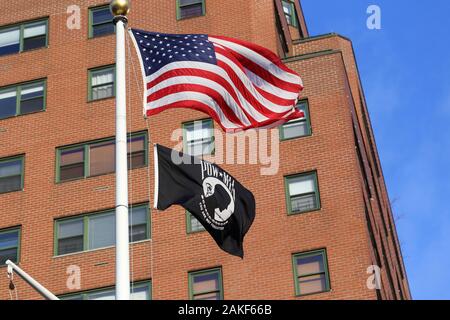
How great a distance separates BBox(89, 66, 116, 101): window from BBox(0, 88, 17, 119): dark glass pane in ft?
10.2

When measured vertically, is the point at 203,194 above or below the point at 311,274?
below

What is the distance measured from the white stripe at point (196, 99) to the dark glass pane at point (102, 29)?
21.9m

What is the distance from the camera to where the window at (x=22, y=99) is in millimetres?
39406

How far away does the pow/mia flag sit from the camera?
17266 millimetres

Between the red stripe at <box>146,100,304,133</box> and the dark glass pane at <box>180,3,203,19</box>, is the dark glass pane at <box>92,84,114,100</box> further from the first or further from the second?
the red stripe at <box>146,100,304,133</box>

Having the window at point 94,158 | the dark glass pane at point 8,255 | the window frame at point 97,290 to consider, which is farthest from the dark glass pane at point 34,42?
the window frame at point 97,290

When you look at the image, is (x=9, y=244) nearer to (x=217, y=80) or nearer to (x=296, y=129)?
(x=296, y=129)

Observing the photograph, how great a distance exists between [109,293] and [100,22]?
38.4 ft

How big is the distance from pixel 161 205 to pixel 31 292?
753 inches

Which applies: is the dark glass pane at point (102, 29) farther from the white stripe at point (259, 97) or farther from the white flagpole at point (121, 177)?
the white flagpole at point (121, 177)

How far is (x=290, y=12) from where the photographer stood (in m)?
49.6

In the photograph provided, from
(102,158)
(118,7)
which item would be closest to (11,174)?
(102,158)
